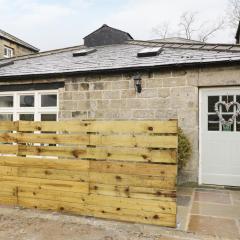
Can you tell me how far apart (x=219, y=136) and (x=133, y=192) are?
3.28 m

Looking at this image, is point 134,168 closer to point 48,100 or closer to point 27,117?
point 48,100

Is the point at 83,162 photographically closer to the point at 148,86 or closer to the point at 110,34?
the point at 148,86

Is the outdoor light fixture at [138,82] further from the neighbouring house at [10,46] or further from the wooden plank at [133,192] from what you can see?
the neighbouring house at [10,46]

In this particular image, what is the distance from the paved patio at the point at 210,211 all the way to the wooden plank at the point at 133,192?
0.51m

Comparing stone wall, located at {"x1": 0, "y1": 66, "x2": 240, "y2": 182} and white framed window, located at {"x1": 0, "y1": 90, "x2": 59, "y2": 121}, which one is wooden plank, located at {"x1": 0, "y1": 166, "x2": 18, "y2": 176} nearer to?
stone wall, located at {"x1": 0, "y1": 66, "x2": 240, "y2": 182}

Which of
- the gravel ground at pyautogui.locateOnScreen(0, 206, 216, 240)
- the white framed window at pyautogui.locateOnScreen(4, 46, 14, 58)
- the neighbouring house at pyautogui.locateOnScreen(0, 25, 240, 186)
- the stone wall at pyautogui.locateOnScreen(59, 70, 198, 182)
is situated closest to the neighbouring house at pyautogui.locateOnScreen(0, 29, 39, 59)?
the white framed window at pyautogui.locateOnScreen(4, 46, 14, 58)

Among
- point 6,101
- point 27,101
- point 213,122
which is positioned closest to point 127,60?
point 213,122

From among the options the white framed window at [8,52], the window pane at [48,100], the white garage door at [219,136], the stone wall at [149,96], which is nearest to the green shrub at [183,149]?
the stone wall at [149,96]

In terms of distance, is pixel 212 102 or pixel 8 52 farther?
pixel 8 52

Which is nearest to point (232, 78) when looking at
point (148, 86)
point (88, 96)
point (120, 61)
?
point (148, 86)

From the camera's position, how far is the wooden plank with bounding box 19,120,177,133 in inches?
170

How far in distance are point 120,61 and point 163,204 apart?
489cm

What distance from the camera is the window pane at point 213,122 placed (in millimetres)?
6965

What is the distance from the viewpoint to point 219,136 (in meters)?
6.92
